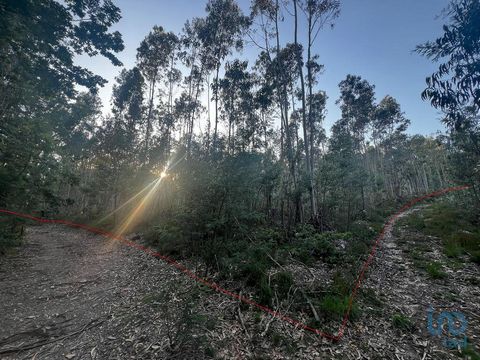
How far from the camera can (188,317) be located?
3.22 m

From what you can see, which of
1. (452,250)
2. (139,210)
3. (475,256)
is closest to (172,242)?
(139,210)

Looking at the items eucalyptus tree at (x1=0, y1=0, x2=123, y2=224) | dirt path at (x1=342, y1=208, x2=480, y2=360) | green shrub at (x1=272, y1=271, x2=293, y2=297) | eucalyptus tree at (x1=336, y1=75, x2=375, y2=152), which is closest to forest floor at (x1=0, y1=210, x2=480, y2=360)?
dirt path at (x1=342, y1=208, x2=480, y2=360)

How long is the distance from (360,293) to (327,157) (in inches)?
429

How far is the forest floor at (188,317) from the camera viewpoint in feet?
11.1

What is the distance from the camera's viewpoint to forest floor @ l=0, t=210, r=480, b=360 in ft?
11.1

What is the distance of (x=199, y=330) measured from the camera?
374 cm

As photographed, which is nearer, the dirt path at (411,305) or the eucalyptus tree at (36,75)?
the dirt path at (411,305)

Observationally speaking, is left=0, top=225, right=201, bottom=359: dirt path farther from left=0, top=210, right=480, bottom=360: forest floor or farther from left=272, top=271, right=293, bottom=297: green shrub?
left=272, top=271, right=293, bottom=297: green shrub

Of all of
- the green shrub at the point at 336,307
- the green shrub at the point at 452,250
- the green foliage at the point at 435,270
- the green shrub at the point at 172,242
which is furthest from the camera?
the green shrub at the point at 172,242

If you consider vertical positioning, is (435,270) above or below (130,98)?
below

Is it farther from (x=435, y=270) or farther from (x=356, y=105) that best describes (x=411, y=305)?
(x=356, y=105)

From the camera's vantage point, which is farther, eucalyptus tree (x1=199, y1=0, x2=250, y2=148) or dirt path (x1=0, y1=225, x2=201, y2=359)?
eucalyptus tree (x1=199, y1=0, x2=250, y2=148)

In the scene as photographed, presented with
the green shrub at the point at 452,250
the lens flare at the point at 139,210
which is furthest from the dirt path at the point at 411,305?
the lens flare at the point at 139,210

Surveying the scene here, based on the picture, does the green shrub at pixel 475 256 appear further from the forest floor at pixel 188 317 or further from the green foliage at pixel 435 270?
the green foliage at pixel 435 270
